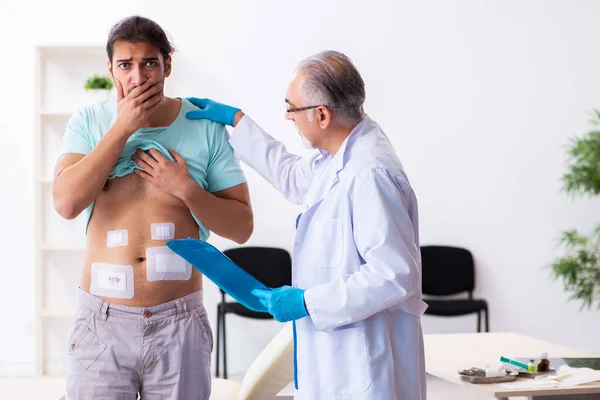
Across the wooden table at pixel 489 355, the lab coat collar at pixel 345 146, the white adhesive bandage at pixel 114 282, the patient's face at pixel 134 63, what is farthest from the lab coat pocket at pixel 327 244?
the wooden table at pixel 489 355

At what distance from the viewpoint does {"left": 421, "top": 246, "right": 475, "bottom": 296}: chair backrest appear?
5.47 m

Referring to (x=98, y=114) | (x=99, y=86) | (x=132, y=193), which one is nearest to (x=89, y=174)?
(x=132, y=193)

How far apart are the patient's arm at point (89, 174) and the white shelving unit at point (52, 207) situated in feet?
11.3

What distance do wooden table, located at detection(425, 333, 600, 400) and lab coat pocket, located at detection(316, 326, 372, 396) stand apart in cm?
72

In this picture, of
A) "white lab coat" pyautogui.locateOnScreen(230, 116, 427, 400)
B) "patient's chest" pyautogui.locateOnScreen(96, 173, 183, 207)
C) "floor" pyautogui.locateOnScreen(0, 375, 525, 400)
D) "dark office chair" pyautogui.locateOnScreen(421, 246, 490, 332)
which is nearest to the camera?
"white lab coat" pyautogui.locateOnScreen(230, 116, 427, 400)

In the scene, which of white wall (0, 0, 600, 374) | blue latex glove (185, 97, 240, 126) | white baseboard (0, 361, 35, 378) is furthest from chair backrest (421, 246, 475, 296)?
blue latex glove (185, 97, 240, 126)

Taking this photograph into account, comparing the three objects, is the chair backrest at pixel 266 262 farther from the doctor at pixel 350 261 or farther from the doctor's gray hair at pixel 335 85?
the doctor's gray hair at pixel 335 85

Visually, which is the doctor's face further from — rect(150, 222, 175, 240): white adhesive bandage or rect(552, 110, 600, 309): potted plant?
rect(552, 110, 600, 309): potted plant

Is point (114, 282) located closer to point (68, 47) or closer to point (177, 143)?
point (177, 143)

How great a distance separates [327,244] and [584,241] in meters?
3.85

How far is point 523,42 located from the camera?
18.5 feet

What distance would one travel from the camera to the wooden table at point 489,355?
2.54 metres

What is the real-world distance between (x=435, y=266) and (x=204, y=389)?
3612 millimetres

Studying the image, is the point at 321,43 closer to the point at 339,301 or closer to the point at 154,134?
the point at 154,134
